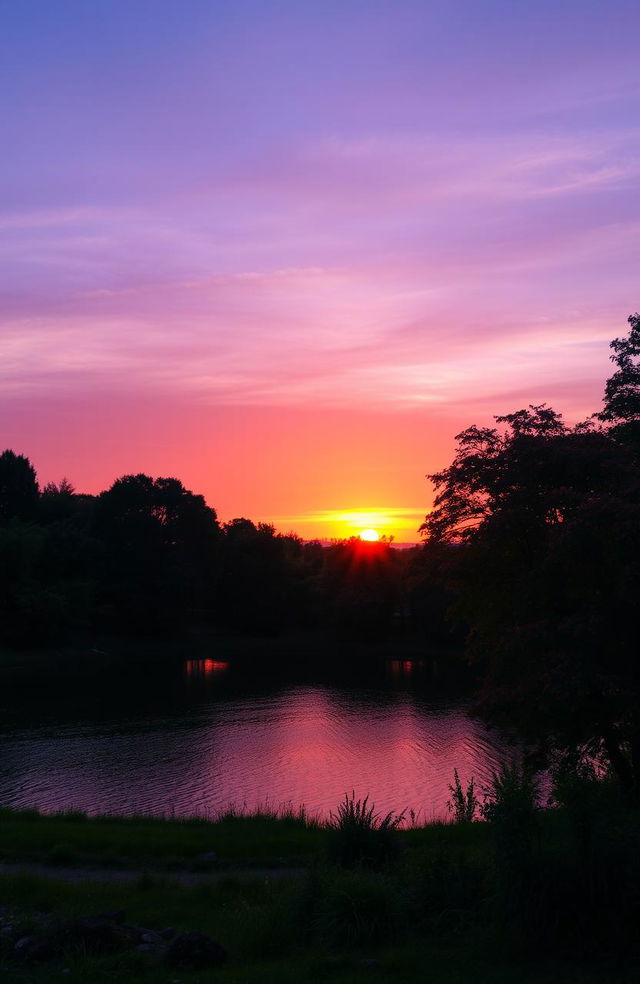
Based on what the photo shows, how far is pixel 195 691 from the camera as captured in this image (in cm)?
5225

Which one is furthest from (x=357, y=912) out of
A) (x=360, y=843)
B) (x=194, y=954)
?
(x=360, y=843)

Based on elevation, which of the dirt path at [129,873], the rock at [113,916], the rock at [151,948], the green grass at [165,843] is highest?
the rock at [113,916]

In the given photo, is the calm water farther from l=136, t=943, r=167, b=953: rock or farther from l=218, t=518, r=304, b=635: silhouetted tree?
l=218, t=518, r=304, b=635: silhouetted tree

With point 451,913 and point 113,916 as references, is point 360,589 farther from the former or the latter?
point 113,916

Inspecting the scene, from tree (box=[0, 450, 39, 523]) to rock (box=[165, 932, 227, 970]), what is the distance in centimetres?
8206

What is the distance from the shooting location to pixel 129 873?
14.4 m

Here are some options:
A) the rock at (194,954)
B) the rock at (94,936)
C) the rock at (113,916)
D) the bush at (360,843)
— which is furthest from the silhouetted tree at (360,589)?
the rock at (194,954)

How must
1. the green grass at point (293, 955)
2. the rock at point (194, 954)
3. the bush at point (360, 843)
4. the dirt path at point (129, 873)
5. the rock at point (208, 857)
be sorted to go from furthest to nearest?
1. the rock at point (208, 857)
2. the dirt path at point (129, 873)
3. the bush at point (360, 843)
4. the rock at point (194, 954)
5. the green grass at point (293, 955)

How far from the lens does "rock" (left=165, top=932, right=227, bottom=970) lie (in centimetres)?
866

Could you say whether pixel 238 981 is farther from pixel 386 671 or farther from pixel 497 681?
pixel 386 671

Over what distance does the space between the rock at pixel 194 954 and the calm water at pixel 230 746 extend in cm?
1312

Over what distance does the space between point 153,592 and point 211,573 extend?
7.71 m

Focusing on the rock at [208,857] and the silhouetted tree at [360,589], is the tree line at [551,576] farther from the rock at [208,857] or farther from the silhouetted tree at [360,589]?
the silhouetted tree at [360,589]

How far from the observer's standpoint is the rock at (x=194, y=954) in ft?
28.4
